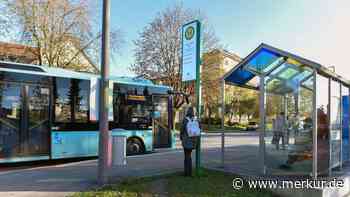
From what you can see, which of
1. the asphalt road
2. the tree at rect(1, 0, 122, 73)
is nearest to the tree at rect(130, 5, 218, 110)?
the tree at rect(1, 0, 122, 73)

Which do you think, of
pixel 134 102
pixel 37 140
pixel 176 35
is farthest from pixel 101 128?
pixel 176 35

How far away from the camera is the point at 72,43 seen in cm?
2312

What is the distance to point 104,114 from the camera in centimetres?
722

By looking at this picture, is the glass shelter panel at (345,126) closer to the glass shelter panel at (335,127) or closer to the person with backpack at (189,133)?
the glass shelter panel at (335,127)

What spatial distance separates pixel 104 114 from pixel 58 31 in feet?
56.5

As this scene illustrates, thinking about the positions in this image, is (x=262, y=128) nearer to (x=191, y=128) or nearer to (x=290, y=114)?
(x=290, y=114)

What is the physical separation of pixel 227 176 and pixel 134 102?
575cm

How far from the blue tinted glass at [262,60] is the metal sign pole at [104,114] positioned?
3916 millimetres

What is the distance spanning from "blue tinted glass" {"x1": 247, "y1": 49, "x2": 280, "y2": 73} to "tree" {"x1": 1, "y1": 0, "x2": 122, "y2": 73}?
1672 cm

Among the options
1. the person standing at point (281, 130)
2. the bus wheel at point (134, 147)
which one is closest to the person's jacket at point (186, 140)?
the person standing at point (281, 130)

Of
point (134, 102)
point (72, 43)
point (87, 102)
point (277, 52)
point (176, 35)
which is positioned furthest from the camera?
point (176, 35)

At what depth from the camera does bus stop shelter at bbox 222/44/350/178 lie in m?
8.21

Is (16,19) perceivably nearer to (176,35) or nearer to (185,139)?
Answer: (176,35)

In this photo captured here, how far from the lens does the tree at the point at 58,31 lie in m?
21.2
